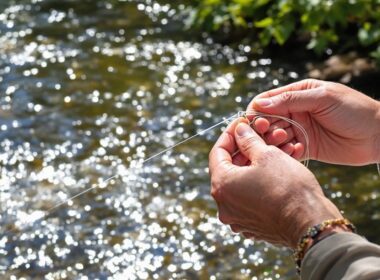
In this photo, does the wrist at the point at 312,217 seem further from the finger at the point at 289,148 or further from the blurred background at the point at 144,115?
the blurred background at the point at 144,115

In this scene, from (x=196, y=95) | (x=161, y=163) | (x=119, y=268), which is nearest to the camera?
(x=119, y=268)

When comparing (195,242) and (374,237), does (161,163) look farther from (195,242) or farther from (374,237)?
(374,237)

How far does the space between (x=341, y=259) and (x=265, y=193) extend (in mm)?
311

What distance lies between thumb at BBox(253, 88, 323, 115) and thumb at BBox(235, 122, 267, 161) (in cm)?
13

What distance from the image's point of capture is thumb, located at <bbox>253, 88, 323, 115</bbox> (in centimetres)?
238

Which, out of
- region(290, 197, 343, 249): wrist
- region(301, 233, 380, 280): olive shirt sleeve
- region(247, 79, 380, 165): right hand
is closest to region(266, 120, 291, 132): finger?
region(247, 79, 380, 165): right hand

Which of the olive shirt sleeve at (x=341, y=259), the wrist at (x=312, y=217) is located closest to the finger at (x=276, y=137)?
the wrist at (x=312, y=217)

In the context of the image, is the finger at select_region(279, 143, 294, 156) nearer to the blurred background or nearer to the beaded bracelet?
the beaded bracelet

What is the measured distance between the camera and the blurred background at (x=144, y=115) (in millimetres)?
4227

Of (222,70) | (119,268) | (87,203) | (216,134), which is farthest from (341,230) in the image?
(222,70)

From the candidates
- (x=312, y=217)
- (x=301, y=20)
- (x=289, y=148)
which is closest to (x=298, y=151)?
(x=289, y=148)

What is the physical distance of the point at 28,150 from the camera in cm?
508

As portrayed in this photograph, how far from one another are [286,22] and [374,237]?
2.47 m

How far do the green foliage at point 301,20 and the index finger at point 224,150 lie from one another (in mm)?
3681
